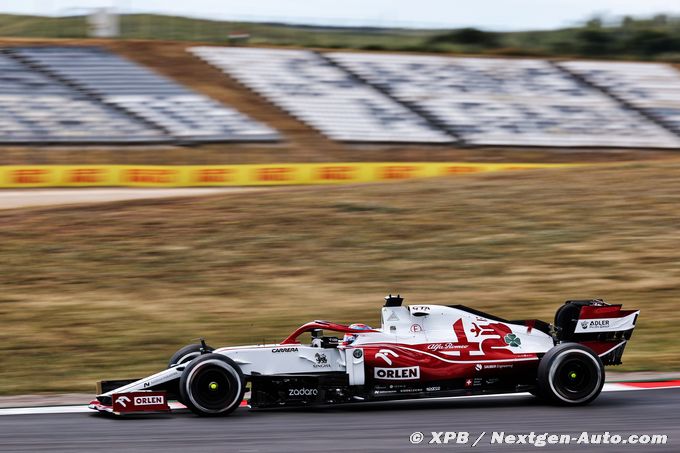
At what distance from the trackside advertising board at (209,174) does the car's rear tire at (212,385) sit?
22.2 metres

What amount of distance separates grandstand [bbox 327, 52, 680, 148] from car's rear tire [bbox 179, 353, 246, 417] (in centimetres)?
2900

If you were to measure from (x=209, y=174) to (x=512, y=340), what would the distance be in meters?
22.7

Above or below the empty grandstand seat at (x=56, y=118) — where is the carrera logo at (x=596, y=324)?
below

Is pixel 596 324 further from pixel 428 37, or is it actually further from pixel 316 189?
pixel 428 37

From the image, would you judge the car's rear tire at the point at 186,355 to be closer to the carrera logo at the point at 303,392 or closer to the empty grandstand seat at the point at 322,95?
the carrera logo at the point at 303,392

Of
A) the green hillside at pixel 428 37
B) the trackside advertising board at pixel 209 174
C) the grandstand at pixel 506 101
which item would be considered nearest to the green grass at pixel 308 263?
the trackside advertising board at pixel 209 174

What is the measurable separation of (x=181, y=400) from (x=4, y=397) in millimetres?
2636

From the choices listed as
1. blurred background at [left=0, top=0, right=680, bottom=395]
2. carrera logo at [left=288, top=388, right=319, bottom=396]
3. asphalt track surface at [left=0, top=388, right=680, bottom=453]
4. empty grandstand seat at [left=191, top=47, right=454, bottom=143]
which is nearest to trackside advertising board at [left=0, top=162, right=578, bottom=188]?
blurred background at [left=0, top=0, right=680, bottom=395]

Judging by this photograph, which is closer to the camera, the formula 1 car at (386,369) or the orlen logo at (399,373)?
the formula 1 car at (386,369)

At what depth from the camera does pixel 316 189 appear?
21.9m

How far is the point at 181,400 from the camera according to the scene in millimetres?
8227

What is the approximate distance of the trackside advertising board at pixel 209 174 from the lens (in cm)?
2961

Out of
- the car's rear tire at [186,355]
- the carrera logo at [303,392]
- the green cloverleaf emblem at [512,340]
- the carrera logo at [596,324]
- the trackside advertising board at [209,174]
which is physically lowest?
the trackside advertising board at [209,174]

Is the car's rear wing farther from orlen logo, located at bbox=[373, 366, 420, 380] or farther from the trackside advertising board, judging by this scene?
the trackside advertising board
